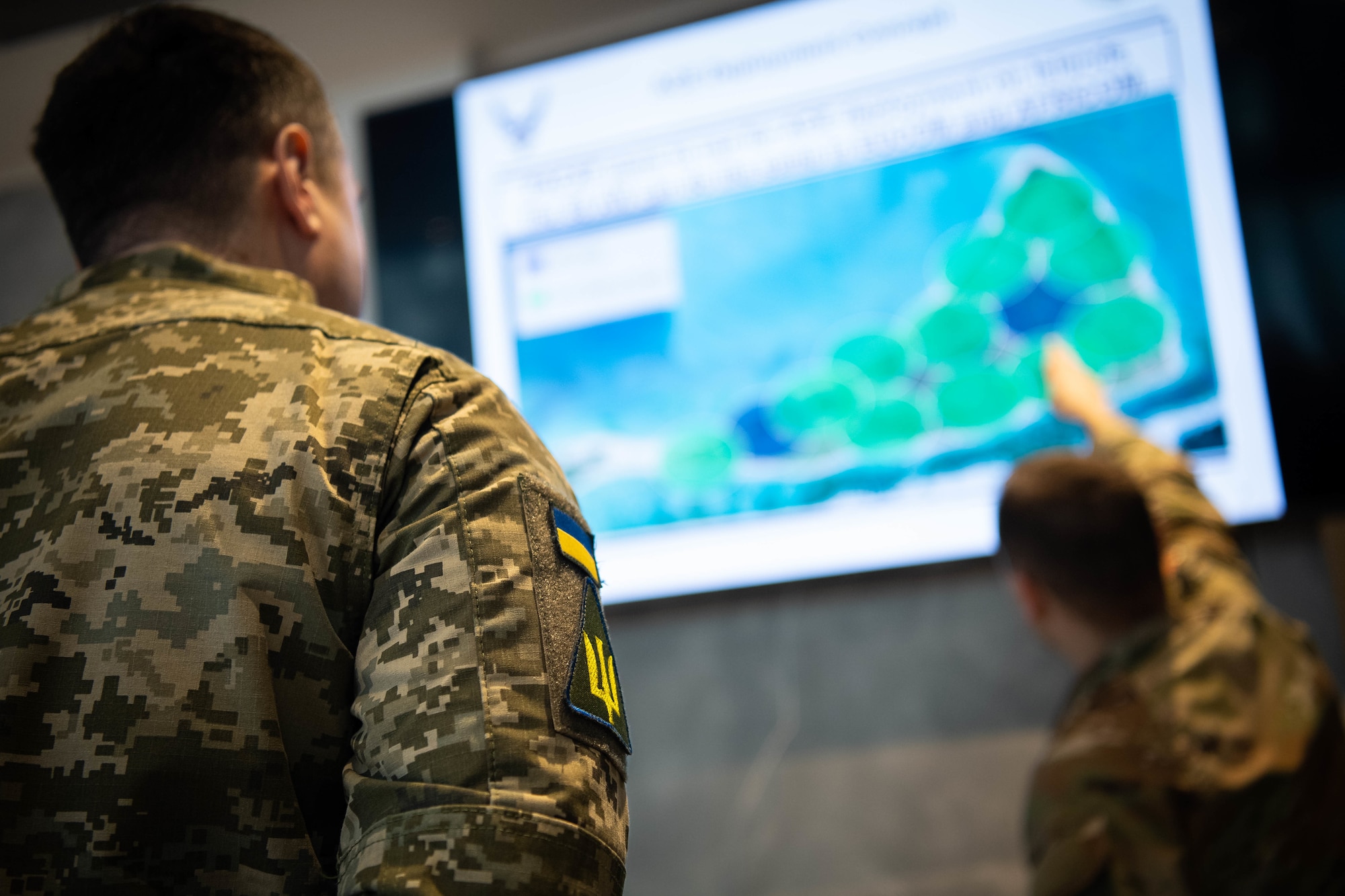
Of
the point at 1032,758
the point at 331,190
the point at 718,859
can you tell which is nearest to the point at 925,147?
the point at 1032,758

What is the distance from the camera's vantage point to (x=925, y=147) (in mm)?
1804

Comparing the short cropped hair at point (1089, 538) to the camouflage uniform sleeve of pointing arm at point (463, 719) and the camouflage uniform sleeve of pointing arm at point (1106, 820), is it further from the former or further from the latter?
the camouflage uniform sleeve of pointing arm at point (463, 719)

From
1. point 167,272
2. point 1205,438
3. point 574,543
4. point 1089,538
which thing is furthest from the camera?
point 1205,438

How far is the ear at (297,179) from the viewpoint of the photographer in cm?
88

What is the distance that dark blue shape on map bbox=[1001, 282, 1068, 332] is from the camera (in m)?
1.70

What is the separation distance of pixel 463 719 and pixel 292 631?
0.13 metres

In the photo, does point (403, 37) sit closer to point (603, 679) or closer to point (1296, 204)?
point (1296, 204)

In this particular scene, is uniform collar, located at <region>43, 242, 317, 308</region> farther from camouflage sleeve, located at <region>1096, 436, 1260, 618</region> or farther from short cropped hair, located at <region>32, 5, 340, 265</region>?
camouflage sleeve, located at <region>1096, 436, 1260, 618</region>
